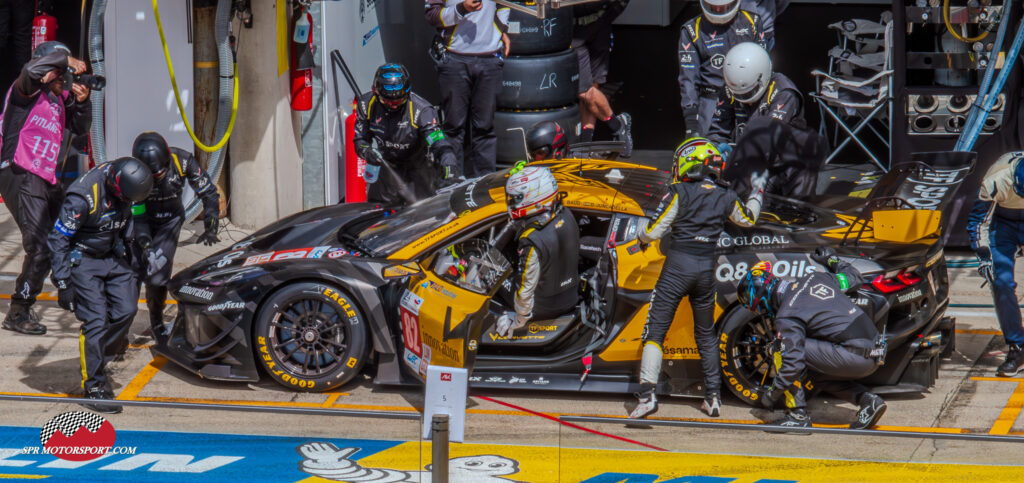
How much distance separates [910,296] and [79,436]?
15.8ft

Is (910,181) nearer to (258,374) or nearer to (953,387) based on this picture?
(953,387)

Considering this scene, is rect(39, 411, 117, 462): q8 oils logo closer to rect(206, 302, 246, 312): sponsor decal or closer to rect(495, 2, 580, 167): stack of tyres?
rect(206, 302, 246, 312): sponsor decal

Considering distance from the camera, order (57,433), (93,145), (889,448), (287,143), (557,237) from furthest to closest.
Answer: (287,143) → (93,145) → (557,237) → (57,433) → (889,448)

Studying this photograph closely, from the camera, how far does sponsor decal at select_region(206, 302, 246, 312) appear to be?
313 inches

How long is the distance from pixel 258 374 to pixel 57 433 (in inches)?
114

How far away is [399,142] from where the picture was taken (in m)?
10.5

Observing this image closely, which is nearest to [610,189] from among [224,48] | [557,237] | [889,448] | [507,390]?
[557,237]

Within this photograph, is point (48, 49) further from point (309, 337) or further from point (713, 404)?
point (713, 404)

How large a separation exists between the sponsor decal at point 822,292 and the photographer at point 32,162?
5449 mm

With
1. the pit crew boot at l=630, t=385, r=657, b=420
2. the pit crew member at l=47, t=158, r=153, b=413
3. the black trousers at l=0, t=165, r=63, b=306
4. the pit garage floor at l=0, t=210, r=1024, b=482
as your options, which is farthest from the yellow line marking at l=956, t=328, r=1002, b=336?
the black trousers at l=0, t=165, r=63, b=306

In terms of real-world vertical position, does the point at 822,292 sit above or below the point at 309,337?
above

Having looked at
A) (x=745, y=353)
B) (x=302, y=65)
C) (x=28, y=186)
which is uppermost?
(x=302, y=65)

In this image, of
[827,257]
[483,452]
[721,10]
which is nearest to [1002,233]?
[827,257]

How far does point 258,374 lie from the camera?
8148 mm
